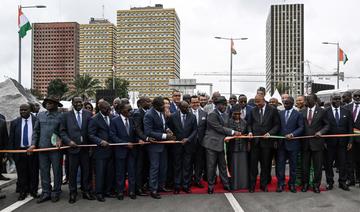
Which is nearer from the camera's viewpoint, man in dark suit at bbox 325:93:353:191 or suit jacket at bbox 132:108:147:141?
suit jacket at bbox 132:108:147:141

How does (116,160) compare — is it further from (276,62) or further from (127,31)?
(276,62)

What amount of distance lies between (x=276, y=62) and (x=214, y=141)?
175823mm

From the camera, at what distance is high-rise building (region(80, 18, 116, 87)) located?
162m

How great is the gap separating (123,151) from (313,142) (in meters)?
4.36

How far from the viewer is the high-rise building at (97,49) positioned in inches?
6373

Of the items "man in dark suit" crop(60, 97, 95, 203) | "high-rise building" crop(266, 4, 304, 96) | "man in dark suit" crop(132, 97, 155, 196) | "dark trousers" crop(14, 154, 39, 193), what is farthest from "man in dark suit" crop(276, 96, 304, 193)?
"high-rise building" crop(266, 4, 304, 96)

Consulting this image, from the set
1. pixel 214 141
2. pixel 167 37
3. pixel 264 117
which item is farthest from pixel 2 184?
pixel 167 37

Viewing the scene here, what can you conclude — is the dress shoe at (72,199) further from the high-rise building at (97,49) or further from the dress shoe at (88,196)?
the high-rise building at (97,49)

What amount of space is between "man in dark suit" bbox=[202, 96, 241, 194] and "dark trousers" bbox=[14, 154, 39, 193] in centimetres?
391

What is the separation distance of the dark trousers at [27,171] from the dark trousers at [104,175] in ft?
4.97

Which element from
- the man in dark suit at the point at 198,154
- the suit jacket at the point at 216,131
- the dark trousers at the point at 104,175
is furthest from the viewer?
the man in dark suit at the point at 198,154

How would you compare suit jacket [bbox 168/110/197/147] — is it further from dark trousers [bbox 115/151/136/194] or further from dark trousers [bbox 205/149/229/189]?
dark trousers [bbox 115/151/136/194]

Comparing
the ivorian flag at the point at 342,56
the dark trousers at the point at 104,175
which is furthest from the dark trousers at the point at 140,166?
the ivorian flag at the point at 342,56

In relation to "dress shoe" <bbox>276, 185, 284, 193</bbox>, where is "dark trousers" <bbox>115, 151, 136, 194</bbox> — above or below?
above
